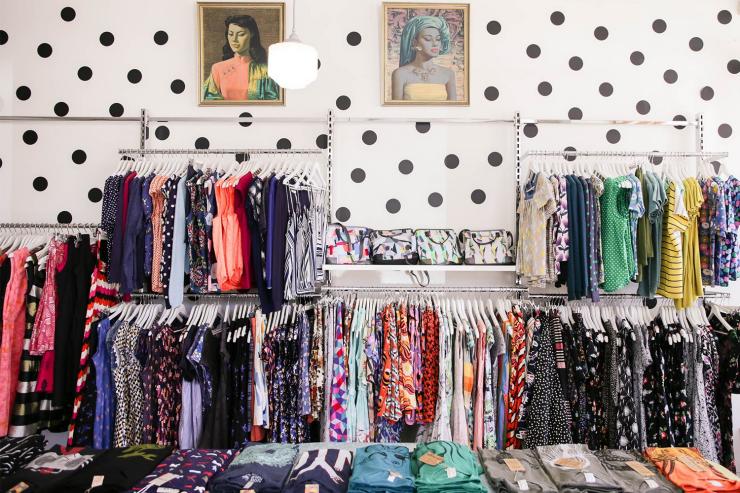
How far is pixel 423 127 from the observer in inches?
132

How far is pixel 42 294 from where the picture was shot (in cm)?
294

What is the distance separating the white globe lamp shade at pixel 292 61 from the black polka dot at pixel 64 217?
5.87 ft

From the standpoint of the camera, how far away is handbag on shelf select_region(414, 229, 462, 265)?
307 centimetres

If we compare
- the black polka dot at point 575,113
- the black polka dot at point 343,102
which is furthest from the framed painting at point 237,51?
the black polka dot at point 575,113

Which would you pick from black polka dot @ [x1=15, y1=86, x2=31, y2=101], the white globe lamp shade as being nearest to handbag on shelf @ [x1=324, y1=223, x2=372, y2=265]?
the white globe lamp shade

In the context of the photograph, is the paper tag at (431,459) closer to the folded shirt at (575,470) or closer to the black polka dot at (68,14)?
the folded shirt at (575,470)

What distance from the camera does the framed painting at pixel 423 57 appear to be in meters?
3.34

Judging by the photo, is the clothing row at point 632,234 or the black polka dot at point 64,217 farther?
the black polka dot at point 64,217

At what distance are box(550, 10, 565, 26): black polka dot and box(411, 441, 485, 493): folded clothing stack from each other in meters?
2.79

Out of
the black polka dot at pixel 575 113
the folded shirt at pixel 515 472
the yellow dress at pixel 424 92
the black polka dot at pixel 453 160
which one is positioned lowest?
the folded shirt at pixel 515 472

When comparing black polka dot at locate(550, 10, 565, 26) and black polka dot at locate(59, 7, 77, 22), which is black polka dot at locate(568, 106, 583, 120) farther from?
black polka dot at locate(59, 7, 77, 22)

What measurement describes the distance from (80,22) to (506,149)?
2938 mm

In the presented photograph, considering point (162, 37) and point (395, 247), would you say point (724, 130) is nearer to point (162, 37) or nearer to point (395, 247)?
point (395, 247)

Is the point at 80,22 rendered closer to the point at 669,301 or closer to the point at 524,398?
the point at 524,398
